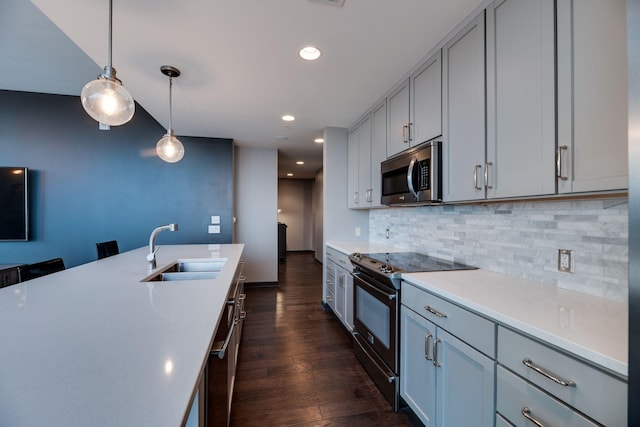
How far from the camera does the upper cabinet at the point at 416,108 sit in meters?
1.88

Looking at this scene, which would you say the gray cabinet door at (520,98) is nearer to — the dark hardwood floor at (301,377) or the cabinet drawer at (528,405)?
the cabinet drawer at (528,405)

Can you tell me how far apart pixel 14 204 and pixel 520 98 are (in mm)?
5203

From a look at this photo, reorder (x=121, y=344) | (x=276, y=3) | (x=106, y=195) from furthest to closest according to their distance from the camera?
(x=106, y=195) < (x=276, y=3) < (x=121, y=344)

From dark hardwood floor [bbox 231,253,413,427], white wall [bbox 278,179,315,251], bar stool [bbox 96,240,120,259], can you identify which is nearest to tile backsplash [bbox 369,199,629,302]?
dark hardwood floor [bbox 231,253,413,427]

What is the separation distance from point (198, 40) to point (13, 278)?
193cm

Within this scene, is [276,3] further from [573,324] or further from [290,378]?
[290,378]

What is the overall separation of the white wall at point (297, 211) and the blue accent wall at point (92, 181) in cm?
497

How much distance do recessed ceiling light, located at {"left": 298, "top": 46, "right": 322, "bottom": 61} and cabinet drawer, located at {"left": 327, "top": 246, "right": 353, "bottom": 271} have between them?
1758 mm

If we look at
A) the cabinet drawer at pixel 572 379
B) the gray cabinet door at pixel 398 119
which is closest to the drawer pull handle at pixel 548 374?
the cabinet drawer at pixel 572 379

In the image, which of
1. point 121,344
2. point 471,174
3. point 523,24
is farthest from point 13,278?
point 523,24

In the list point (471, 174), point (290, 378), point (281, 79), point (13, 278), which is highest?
point (281, 79)

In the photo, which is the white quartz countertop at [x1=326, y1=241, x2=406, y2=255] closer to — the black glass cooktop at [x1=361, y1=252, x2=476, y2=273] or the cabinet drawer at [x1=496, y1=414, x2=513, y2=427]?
the black glass cooktop at [x1=361, y1=252, x2=476, y2=273]

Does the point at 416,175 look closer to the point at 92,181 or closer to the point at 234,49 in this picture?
the point at 234,49

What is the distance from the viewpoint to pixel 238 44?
1.84 metres
